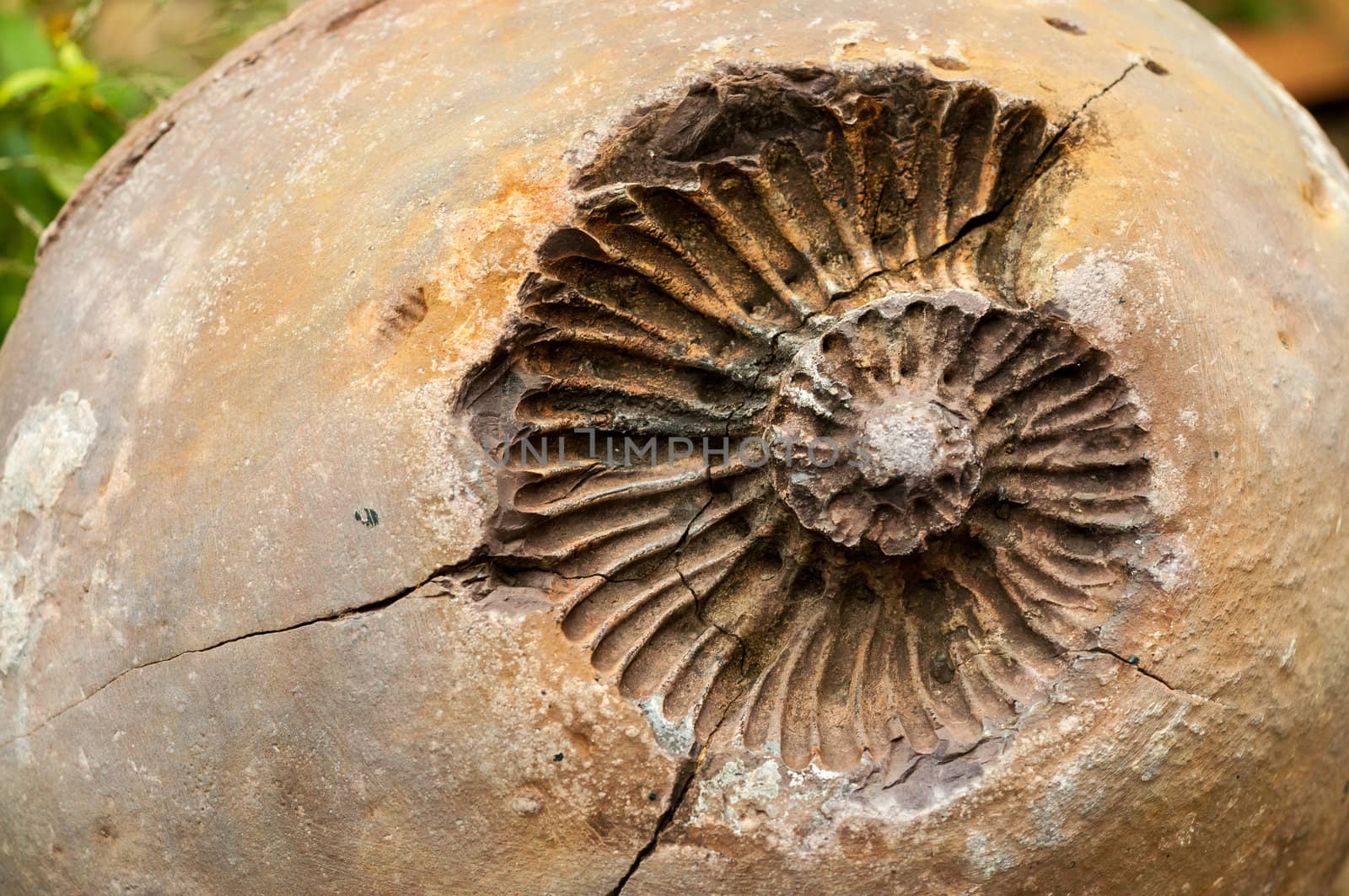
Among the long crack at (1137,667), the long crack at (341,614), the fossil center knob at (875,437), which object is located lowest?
the long crack at (1137,667)

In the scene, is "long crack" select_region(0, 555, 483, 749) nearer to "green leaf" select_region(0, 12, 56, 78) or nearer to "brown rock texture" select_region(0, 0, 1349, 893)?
"brown rock texture" select_region(0, 0, 1349, 893)

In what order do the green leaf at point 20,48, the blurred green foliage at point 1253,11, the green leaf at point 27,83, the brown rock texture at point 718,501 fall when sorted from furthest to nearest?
the blurred green foliage at point 1253,11 < the green leaf at point 20,48 < the green leaf at point 27,83 < the brown rock texture at point 718,501

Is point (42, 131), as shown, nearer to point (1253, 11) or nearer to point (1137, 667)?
point (1137, 667)

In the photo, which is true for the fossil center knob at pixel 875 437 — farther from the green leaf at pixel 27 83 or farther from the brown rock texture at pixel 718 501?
the green leaf at pixel 27 83

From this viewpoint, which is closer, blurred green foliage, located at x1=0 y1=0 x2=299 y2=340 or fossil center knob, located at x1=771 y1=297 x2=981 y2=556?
fossil center knob, located at x1=771 y1=297 x2=981 y2=556

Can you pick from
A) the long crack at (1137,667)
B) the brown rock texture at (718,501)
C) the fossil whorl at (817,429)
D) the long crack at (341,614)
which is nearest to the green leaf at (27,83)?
the brown rock texture at (718,501)

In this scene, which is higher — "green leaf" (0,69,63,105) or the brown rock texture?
"green leaf" (0,69,63,105)

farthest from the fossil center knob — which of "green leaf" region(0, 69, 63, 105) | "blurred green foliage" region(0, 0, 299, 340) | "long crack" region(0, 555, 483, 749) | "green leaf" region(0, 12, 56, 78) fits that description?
"green leaf" region(0, 12, 56, 78)
